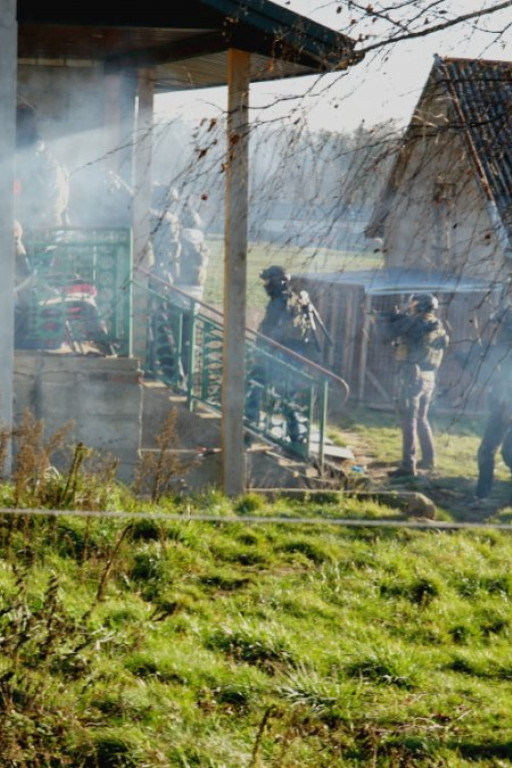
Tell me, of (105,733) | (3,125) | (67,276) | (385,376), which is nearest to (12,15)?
(3,125)

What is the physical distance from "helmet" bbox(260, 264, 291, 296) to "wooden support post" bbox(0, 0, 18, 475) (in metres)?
5.76

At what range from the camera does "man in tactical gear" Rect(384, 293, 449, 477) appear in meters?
14.1

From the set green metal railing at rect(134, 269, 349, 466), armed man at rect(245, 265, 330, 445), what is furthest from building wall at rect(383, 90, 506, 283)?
armed man at rect(245, 265, 330, 445)

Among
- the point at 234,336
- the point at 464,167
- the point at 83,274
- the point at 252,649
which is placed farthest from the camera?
the point at 83,274

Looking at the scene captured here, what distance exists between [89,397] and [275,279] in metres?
4.76

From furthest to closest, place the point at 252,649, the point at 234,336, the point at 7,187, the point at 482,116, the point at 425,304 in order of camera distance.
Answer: the point at 425,304, the point at 234,336, the point at 7,187, the point at 482,116, the point at 252,649

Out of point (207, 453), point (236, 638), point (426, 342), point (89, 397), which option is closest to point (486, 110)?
point (236, 638)

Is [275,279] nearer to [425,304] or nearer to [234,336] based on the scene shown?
[425,304]

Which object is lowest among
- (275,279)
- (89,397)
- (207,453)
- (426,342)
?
(207,453)

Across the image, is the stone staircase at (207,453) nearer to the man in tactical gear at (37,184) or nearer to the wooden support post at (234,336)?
the wooden support post at (234,336)

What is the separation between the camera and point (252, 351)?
39.3 feet

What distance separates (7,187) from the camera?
880cm

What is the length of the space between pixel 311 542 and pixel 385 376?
13.9 m

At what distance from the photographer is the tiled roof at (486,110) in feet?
18.6
